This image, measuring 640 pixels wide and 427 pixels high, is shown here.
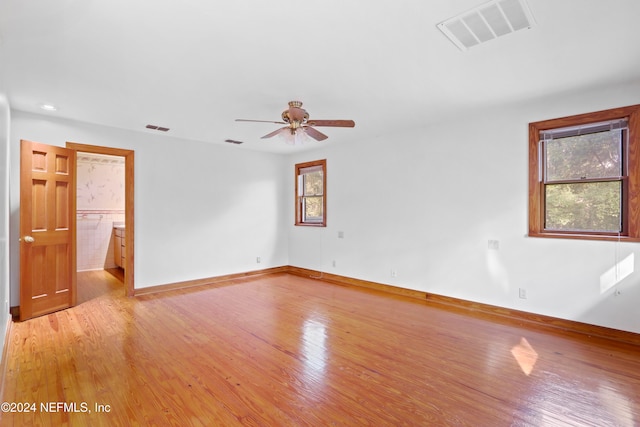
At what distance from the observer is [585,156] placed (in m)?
3.45

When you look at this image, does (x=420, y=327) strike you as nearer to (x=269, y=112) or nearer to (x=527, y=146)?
(x=527, y=146)

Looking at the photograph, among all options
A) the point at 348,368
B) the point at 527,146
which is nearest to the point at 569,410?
the point at 348,368

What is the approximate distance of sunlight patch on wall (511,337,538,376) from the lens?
8.66 ft

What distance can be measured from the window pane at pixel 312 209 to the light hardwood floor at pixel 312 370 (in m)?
2.66

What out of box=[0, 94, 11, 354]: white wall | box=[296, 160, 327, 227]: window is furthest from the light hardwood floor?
box=[296, 160, 327, 227]: window

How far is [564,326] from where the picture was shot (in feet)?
11.4

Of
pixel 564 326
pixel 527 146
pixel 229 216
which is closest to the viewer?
pixel 564 326

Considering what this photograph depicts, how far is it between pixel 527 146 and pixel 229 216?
4833 millimetres

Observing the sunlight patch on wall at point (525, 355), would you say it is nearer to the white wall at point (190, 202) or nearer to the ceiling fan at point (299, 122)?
the ceiling fan at point (299, 122)

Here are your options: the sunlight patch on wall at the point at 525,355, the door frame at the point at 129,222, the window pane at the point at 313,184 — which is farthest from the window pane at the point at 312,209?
the sunlight patch on wall at the point at 525,355

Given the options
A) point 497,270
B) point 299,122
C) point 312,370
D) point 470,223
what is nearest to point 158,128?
point 299,122

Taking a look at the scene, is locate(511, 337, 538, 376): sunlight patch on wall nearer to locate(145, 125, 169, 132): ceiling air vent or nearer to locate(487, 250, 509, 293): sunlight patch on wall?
locate(487, 250, 509, 293): sunlight patch on wall

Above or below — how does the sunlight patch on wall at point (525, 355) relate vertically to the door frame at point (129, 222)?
below

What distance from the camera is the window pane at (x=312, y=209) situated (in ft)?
21.2
